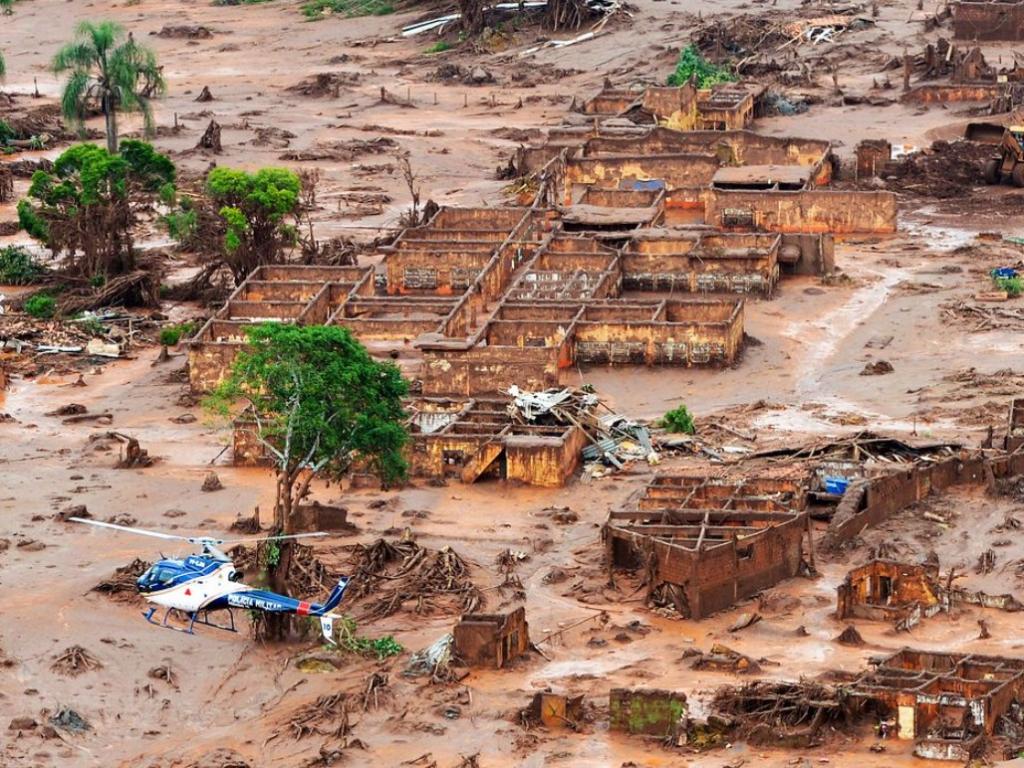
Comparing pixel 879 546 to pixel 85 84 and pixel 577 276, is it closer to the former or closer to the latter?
pixel 577 276

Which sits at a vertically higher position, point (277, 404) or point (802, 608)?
point (277, 404)

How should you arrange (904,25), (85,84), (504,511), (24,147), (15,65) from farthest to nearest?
(15,65) → (904,25) → (24,147) → (85,84) → (504,511)

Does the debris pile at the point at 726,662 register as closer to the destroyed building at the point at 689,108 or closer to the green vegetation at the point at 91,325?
the green vegetation at the point at 91,325

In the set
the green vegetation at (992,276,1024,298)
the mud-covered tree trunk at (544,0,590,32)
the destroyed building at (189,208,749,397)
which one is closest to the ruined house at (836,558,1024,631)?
the destroyed building at (189,208,749,397)

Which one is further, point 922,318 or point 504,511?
point 922,318

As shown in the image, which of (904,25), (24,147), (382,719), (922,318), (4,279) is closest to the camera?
(382,719)

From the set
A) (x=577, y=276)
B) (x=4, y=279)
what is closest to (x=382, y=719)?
(x=577, y=276)
